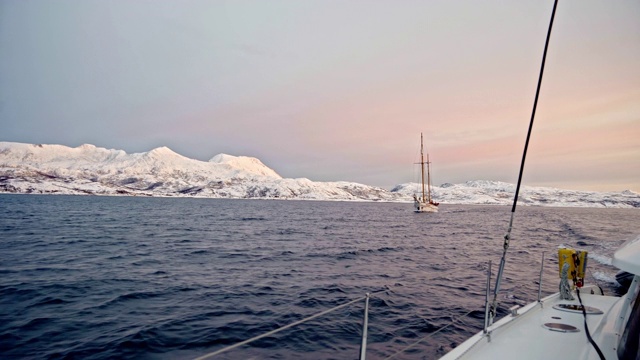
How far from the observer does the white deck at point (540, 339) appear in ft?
15.8

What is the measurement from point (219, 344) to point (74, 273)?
12.4m

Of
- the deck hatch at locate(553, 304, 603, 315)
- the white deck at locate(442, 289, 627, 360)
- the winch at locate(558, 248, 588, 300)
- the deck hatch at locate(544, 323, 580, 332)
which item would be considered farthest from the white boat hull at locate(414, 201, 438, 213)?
the deck hatch at locate(544, 323, 580, 332)

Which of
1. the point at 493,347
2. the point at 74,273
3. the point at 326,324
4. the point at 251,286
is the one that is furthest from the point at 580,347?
the point at 74,273

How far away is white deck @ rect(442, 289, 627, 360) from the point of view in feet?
15.8

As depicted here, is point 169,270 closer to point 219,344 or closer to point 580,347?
point 219,344

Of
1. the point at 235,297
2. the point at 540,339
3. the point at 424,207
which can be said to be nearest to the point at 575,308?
the point at 540,339

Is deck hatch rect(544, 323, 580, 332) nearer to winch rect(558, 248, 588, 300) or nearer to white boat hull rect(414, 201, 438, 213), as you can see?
winch rect(558, 248, 588, 300)

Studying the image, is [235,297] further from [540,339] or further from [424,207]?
[424,207]

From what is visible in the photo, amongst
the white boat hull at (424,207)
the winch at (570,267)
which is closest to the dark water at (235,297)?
the winch at (570,267)

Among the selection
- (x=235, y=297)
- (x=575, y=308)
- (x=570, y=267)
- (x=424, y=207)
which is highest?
(x=424, y=207)

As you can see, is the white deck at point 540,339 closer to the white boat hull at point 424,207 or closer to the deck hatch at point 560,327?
the deck hatch at point 560,327

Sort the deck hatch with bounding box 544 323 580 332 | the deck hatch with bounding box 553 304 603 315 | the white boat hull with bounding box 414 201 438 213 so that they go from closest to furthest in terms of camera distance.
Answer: the deck hatch with bounding box 544 323 580 332 → the deck hatch with bounding box 553 304 603 315 → the white boat hull with bounding box 414 201 438 213

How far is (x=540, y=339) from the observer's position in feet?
17.9

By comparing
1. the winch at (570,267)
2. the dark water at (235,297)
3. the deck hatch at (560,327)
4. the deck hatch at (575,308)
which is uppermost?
the winch at (570,267)
